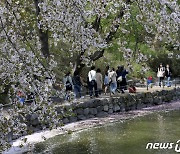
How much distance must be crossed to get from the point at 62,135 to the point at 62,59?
7070 millimetres

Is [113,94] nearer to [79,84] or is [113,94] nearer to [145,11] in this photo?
[79,84]

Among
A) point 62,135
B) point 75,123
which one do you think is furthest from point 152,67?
point 62,135

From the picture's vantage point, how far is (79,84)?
1493 centimetres

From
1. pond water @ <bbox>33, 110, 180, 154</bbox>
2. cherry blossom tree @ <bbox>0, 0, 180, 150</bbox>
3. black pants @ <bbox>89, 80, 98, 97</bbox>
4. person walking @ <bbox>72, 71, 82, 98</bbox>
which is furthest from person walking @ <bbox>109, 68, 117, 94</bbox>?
cherry blossom tree @ <bbox>0, 0, 180, 150</bbox>

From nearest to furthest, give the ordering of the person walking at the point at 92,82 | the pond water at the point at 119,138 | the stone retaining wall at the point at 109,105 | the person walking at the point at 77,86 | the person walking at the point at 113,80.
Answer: the pond water at the point at 119,138, the stone retaining wall at the point at 109,105, the person walking at the point at 92,82, the person walking at the point at 77,86, the person walking at the point at 113,80

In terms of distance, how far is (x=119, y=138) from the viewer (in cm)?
1012

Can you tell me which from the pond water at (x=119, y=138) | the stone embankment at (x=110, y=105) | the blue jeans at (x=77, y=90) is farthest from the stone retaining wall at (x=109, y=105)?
the pond water at (x=119, y=138)

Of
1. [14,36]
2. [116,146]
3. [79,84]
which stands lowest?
[116,146]

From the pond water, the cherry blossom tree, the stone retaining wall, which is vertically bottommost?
the pond water

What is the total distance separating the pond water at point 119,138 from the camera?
348 inches

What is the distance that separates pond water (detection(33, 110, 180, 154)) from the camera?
8.83 m

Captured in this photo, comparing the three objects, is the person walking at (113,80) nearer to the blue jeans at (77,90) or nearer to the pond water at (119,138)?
the blue jeans at (77,90)

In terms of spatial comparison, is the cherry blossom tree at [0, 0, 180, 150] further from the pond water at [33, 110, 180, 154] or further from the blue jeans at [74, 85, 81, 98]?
the blue jeans at [74, 85, 81, 98]

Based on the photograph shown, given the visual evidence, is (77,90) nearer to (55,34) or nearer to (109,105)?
(109,105)
